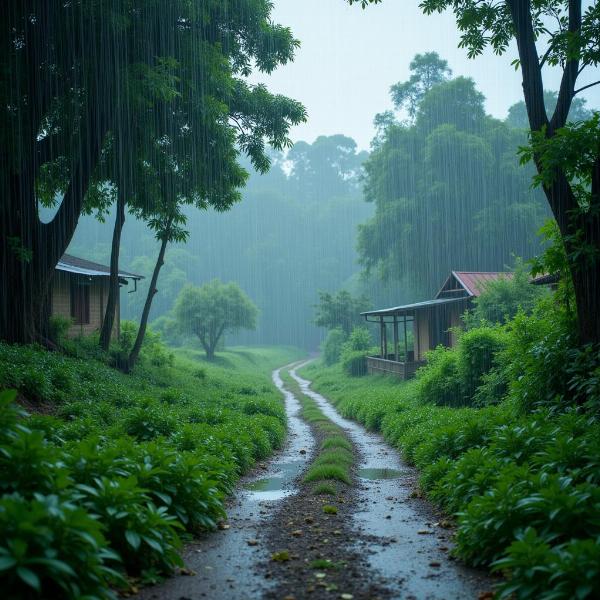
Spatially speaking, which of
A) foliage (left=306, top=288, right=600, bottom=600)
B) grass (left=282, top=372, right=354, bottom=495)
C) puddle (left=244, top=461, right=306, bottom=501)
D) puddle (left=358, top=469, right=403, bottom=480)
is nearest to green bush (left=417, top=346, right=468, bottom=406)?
A: foliage (left=306, top=288, right=600, bottom=600)

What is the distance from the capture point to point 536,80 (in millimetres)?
8688

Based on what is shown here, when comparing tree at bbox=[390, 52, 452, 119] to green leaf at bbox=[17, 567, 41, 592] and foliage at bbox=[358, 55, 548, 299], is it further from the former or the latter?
green leaf at bbox=[17, 567, 41, 592]

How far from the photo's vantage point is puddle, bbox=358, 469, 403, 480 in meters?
9.59

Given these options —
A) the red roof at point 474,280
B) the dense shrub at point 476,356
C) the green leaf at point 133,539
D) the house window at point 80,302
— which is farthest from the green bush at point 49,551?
the red roof at point 474,280

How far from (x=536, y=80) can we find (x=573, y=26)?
94 cm

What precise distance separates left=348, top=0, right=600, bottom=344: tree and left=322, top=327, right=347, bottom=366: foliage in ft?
114

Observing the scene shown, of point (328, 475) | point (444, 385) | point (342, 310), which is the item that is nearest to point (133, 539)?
point (328, 475)

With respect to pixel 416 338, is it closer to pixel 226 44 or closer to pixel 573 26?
pixel 226 44

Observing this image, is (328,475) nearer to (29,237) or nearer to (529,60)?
(529,60)

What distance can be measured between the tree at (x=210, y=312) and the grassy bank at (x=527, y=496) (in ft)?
129

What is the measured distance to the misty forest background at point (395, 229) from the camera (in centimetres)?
3966

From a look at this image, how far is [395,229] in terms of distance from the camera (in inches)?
1642

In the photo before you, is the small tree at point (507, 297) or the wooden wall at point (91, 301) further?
the wooden wall at point (91, 301)

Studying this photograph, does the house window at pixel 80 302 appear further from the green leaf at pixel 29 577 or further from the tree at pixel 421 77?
the tree at pixel 421 77
